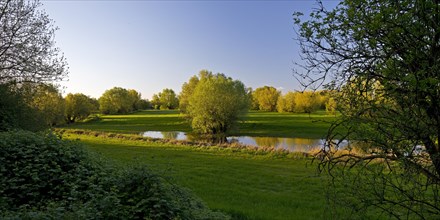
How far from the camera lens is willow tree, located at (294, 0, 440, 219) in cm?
426

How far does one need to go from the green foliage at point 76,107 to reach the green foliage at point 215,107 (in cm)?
3577

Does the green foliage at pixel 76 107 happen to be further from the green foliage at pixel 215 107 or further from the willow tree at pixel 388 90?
the willow tree at pixel 388 90

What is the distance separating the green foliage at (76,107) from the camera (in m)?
71.6

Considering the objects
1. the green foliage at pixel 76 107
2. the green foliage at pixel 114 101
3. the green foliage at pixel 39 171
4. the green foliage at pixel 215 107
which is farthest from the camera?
the green foliage at pixel 114 101

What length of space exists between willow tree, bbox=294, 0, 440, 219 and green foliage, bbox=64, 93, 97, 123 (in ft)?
243

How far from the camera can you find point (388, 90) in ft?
15.3

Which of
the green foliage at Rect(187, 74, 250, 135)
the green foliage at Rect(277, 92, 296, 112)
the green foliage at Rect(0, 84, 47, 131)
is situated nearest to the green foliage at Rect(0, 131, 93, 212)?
the green foliage at Rect(0, 84, 47, 131)

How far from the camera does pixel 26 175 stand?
708cm

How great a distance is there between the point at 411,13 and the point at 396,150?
2.01m

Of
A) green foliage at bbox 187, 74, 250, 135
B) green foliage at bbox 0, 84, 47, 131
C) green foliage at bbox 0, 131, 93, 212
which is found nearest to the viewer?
green foliage at bbox 0, 131, 93, 212

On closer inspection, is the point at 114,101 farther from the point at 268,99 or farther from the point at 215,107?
the point at 215,107

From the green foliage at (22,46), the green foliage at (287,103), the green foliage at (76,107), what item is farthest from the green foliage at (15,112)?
the green foliage at (287,103)

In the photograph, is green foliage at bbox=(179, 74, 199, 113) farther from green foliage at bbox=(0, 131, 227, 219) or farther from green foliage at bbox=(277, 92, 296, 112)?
green foliage at bbox=(0, 131, 227, 219)

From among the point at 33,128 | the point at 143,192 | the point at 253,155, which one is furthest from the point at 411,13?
the point at 253,155
